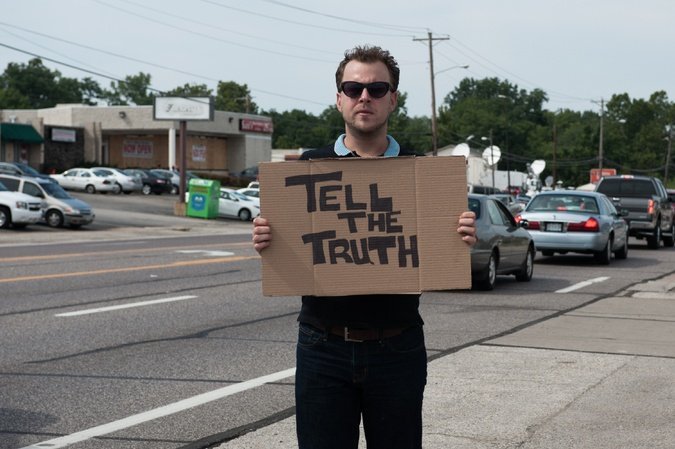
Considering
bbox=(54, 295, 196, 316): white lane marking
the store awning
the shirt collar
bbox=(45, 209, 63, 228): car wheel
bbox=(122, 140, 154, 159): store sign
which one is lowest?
bbox=(54, 295, 196, 316): white lane marking

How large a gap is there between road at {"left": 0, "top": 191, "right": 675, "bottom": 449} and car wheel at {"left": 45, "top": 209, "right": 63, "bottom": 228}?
46.9ft

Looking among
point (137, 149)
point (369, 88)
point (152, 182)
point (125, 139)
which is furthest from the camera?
point (137, 149)

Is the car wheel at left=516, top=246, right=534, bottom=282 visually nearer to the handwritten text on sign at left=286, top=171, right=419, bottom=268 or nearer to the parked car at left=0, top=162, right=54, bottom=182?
the handwritten text on sign at left=286, top=171, right=419, bottom=268

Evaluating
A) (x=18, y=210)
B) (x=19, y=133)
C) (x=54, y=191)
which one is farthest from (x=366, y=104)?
(x=19, y=133)

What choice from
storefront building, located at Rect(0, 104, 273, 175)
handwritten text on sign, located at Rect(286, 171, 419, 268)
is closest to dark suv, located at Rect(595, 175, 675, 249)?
handwritten text on sign, located at Rect(286, 171, 419, 268)

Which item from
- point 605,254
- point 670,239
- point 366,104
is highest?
point 366,104

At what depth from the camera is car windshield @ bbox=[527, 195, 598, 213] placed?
78.9ft

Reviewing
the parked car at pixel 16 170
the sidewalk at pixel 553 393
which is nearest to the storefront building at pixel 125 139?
the parked car at pixel 16 170

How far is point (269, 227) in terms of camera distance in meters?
4.09

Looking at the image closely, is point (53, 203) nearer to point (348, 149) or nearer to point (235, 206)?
point (235, 206)

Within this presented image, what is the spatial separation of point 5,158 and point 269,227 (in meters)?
72.1

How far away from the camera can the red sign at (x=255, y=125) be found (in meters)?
85.8

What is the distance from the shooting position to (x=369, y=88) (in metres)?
4.01

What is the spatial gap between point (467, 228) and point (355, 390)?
0.71 metres
